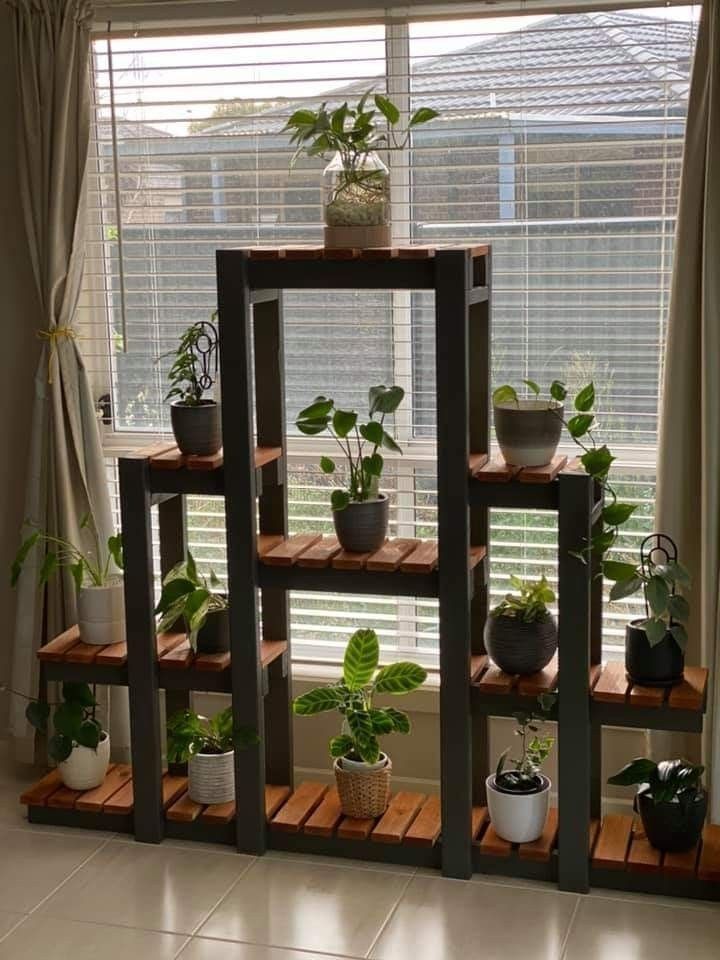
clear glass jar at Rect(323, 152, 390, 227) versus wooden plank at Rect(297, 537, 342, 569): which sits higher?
clear glass jar at Rect(323, 152, 390, 227)

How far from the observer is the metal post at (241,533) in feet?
10.4

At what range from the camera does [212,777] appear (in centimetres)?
351

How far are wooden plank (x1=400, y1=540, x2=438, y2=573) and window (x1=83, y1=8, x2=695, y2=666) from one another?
1.43 ft

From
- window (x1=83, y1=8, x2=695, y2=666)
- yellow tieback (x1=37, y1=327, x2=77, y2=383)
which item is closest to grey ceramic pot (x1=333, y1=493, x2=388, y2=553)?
window (x1=83, y1=8, x2=695, y2=666)

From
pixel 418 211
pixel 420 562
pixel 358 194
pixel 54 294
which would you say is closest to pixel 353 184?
pixel 358 194

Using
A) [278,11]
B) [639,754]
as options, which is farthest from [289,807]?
[278,11]

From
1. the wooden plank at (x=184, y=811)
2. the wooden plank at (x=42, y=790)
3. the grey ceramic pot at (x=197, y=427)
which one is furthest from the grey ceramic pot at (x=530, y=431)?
the wooden plank at (x=42, y=790)

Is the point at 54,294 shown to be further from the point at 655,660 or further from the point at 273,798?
the point at 655,660

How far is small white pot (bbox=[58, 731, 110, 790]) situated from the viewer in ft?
11.8

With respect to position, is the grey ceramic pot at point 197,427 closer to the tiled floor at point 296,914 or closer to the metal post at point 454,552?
the metal post at point 454,552

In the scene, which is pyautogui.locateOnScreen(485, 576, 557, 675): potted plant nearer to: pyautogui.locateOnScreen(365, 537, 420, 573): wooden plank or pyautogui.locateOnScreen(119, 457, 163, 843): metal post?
pyautogui.locateOnScreen(365, 537, 420, 573): wooden plank

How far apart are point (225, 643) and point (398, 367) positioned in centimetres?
89

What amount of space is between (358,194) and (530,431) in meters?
0.69

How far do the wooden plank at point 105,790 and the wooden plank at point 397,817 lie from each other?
2.47 feet
